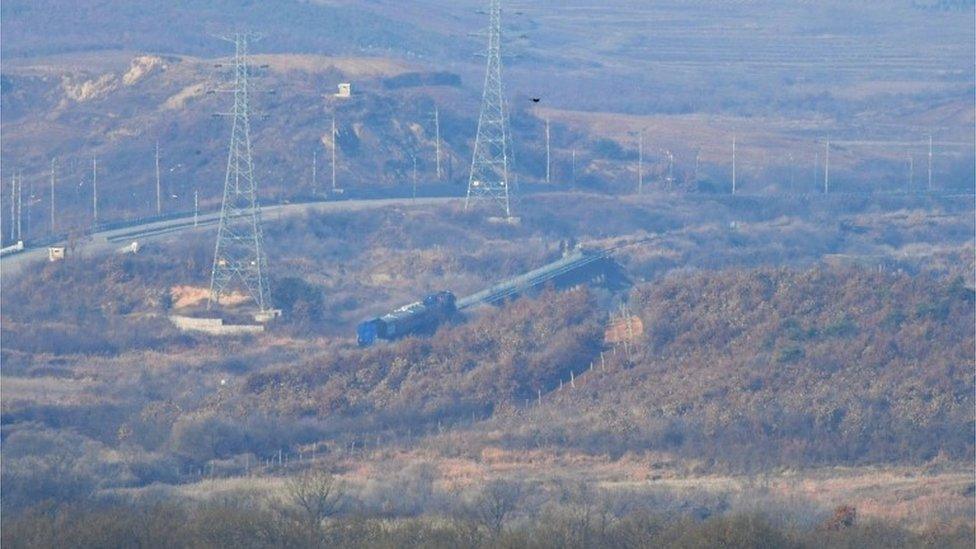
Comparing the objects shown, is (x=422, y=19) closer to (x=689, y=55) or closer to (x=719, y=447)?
(x=689, y=55)

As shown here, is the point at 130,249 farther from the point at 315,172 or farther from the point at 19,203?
the point at 315,172

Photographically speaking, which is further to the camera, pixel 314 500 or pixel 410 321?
pixel 410 321

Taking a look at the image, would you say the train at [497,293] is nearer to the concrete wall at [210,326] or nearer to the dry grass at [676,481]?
the concrete wall at [210,326]

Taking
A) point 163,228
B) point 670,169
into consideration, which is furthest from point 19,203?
point 670,169

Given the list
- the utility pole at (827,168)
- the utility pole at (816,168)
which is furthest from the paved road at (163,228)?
the utility pole at (816,168)

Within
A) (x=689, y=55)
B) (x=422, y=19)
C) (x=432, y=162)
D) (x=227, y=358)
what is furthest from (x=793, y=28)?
(x=227, y=358)
